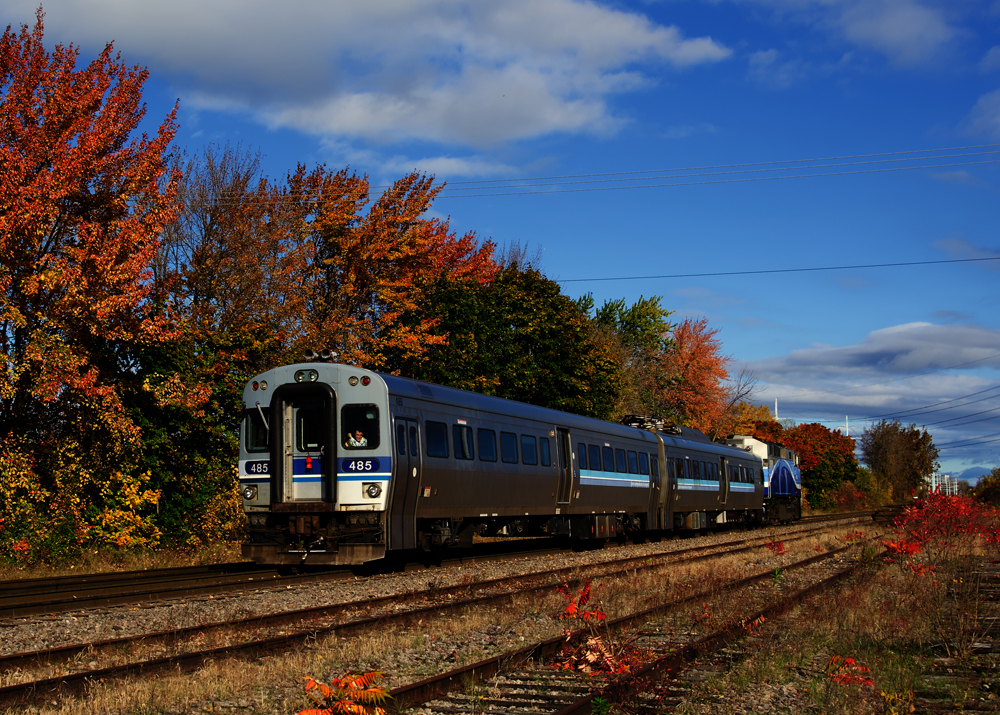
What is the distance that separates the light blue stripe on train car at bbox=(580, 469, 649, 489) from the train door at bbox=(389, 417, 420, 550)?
735 centimetres

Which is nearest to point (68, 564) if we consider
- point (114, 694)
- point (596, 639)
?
point (114, 694)

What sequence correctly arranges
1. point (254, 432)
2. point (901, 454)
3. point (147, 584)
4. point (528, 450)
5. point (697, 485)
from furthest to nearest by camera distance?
point (901, 454) → point (697, 485) → point (528, 450) → point (254, 432) → point (147, 584)

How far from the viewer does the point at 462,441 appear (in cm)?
1703

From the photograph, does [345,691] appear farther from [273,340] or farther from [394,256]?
[394,256]

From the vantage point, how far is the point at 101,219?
1936 centimetres

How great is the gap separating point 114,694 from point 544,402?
27207 mm

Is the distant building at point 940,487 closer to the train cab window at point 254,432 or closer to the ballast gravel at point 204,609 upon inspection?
the ballast gravel at point 204,609

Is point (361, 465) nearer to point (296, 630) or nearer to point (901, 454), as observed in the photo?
point (296, 630)

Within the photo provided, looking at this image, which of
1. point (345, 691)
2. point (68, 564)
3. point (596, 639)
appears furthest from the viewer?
point (68, 564)

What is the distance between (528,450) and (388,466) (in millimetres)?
5444

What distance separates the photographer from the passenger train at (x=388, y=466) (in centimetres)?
1466

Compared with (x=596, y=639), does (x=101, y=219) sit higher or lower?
higher

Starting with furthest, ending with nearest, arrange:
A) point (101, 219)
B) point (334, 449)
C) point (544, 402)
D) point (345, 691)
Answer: point (544, 402) → point (101, 219) → point (334, 449) → point (345, 691)

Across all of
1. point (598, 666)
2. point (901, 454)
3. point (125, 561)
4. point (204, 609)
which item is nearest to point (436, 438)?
point (204, 609)
